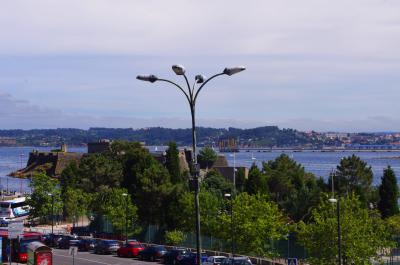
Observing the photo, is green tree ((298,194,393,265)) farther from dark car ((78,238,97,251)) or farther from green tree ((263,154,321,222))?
green tree ((263,154,321,222))

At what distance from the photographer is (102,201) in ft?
263

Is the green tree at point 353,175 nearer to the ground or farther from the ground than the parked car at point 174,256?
farther from the ground

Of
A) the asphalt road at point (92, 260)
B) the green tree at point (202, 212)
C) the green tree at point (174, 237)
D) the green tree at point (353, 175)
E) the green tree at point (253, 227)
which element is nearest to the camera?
the asphalt road at point (92, 260)

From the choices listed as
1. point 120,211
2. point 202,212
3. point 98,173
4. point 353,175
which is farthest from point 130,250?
point 98,173

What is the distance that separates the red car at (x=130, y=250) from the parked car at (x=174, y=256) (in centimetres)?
Result: 491

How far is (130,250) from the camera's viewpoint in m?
58.2

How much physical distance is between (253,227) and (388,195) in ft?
92.6

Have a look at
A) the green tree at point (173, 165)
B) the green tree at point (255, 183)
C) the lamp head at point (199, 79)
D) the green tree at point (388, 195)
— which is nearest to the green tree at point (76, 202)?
the green tree at point (173, 165)

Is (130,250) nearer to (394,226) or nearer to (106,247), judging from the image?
(106,247)

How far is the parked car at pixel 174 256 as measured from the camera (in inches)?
2016

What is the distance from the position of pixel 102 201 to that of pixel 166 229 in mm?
12263

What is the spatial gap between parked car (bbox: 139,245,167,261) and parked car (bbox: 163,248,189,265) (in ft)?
3.71

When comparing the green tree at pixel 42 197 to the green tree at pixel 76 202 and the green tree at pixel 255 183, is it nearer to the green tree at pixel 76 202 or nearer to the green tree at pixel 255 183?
the green tree at pixel 76 202

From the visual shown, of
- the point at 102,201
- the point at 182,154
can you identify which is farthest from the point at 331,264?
the point at 182,154
